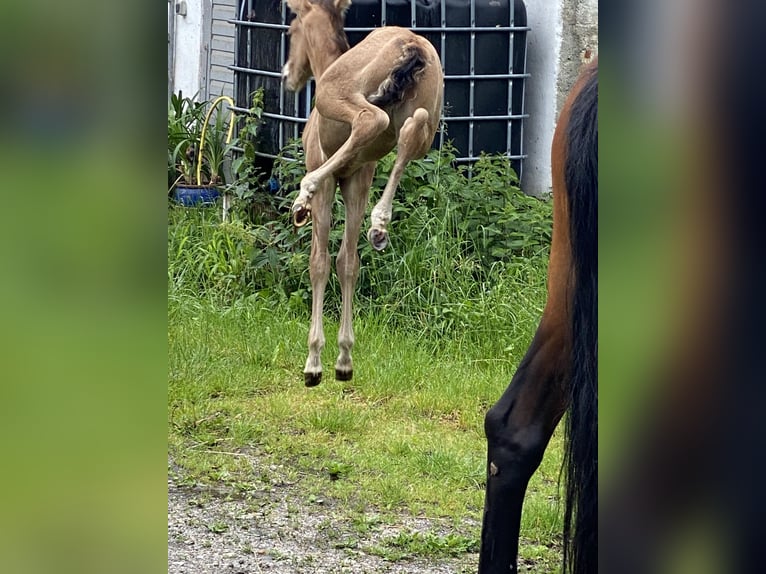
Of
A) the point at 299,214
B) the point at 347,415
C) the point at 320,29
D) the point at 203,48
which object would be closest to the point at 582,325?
the point at 299,214

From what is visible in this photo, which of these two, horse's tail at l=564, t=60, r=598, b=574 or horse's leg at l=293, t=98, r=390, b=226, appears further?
horse's leg at l=293, t=98, r=390, b=226

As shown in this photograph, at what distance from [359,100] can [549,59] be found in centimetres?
235

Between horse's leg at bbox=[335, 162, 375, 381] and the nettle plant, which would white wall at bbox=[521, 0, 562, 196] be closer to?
the nettle plant

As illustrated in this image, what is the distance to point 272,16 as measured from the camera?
17.0 ft

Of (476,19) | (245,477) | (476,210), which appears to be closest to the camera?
(245,477)

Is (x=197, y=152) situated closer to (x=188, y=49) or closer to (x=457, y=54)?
(x=188, y=49)

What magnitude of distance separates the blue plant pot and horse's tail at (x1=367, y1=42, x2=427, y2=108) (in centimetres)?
314

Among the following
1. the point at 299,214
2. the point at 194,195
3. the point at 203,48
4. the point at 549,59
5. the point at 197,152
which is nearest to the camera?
the point at 299,214

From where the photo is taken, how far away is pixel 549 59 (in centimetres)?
511

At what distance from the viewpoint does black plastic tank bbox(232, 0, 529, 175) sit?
4.71 meters

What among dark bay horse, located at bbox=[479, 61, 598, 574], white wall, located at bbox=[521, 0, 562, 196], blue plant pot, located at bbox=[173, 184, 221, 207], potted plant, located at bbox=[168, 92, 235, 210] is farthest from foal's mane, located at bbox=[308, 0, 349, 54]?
blue plant pot, located at bbox=[173, 184, 221, 207]
